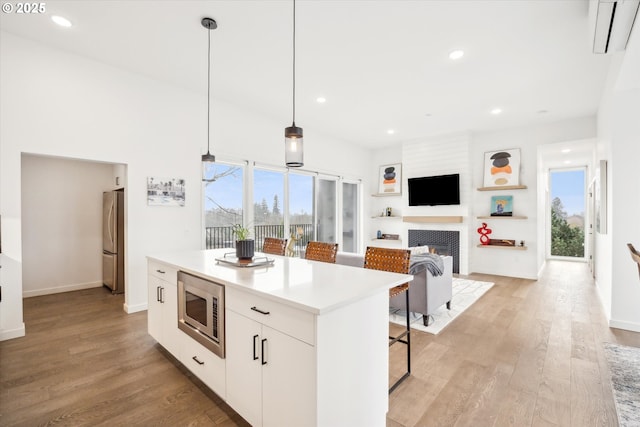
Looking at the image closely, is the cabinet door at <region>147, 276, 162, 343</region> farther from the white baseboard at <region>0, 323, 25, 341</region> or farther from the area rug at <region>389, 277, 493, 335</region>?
the area rug at <region>389, 277, 493, 335</region>

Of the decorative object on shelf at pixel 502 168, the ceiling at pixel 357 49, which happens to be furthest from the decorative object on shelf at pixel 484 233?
the ceiling at pixel 357 49

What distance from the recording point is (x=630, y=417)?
192 cm

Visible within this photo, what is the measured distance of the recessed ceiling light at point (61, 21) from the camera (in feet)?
9.29

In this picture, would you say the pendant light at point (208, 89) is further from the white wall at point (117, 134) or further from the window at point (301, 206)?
the window at point (301, 206)

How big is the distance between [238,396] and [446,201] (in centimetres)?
608

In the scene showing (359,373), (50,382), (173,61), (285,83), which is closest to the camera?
(359,373)

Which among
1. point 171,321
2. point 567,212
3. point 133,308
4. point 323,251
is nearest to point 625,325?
point 323,251

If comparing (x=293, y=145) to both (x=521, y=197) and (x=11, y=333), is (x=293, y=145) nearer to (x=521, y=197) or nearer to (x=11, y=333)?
(x=11, y=333)

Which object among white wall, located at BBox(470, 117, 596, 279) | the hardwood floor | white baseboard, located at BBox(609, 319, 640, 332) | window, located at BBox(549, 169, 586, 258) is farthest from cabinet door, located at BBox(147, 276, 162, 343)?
Answer: window, located at BBox(549, 169, 586, 258)

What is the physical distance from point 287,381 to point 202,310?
3.02 ft

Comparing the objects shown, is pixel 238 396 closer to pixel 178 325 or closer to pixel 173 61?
pixel 178 325

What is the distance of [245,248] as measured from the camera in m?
2.42

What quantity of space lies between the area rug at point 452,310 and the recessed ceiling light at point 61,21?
4.52m

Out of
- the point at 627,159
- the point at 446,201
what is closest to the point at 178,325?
the point at 627,159
